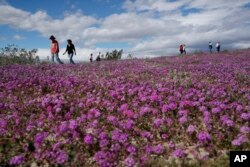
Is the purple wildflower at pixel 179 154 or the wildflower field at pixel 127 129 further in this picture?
the wildflower field at pixel 127 129

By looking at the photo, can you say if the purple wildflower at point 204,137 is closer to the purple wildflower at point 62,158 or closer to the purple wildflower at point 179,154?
the purple wildflower at point 179,154

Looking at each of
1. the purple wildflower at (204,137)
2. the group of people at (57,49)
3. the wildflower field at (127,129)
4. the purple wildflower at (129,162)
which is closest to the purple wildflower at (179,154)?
the wildflower field at (127,129)

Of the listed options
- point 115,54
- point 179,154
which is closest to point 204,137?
point 179,154

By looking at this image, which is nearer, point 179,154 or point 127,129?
point 179,154

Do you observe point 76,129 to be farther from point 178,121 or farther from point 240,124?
point 240,124

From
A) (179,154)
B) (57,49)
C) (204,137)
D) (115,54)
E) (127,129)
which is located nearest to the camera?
(179,154)

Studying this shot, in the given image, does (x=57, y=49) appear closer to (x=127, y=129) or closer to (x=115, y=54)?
(x=127, y=129)

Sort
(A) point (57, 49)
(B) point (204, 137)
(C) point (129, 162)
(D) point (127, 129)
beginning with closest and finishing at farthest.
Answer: (C) point (129, 162)
(B) point (204, 137)
(D) point (127, 129)
(A) point (57, 49)

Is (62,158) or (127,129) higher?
(127,129)

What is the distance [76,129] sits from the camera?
27.7 feet

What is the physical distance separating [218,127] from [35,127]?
440cm

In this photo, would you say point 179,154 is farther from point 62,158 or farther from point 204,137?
point 62,158

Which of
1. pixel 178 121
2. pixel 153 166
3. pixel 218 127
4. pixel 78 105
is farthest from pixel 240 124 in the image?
pixel 78 105

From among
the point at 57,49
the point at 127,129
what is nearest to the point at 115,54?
the point at 57,49
